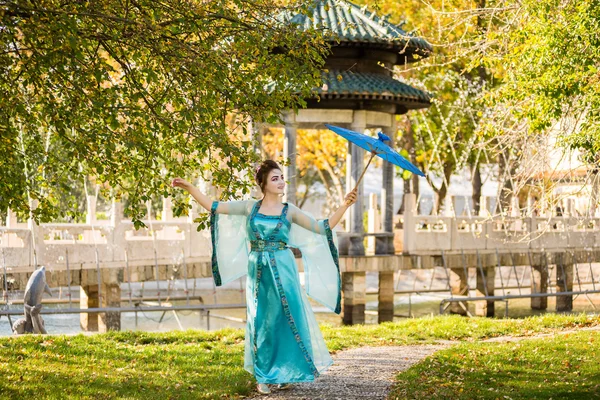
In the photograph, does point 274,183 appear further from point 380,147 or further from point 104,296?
point 104,296

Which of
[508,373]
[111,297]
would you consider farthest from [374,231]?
[508,373]

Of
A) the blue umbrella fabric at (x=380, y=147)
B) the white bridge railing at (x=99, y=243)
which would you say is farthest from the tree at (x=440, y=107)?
the blue umbrella fabric at (x=380, y=147)

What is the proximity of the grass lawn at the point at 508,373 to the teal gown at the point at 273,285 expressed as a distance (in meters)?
0.92

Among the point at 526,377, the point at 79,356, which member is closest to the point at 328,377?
the point at 526,377

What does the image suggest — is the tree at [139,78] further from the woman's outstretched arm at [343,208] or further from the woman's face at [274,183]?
the woman's outstretched arm at [343,208]

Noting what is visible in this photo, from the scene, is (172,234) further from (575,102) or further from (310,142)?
(310,142)

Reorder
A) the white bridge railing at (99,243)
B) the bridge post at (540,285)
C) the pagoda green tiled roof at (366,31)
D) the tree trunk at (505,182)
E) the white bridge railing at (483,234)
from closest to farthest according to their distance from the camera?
the tree trunk at (505,182) < the white bridge railing at (99,243) < the pagoda green tiled roof at (366,31) < the white bridge railing at (483,234) < the bridge post at (540,285)

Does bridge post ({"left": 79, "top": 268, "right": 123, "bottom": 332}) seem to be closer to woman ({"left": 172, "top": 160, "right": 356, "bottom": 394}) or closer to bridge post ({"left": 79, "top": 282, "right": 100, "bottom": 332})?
bridge post ({"left": 79, "top": 282, "right": 100, "bottom": 332})

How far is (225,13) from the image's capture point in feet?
29.3

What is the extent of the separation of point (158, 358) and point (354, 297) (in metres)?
10.7

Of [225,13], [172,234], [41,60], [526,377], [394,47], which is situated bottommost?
[526,377]

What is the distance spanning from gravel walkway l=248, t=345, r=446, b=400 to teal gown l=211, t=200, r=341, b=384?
0.21 m

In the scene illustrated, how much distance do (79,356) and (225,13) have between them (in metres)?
4.13

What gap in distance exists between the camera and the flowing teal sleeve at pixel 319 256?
876 cm
